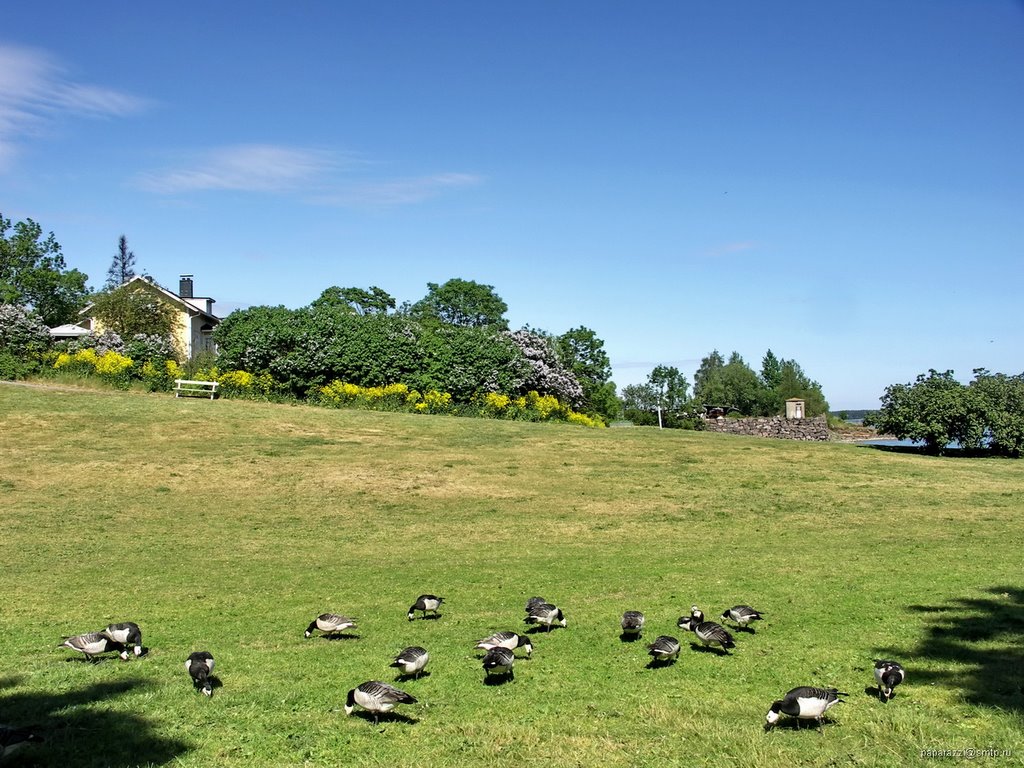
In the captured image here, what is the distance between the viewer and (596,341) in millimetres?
74750

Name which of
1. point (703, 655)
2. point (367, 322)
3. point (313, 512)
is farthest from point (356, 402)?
point (703, 655)

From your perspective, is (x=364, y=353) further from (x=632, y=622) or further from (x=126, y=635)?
(x=632, y=622)

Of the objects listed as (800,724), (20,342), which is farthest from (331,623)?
(20,342)

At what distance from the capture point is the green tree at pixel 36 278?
228 feet

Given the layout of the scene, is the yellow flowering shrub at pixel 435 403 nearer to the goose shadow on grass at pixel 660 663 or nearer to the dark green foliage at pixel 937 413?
the dark green foliage at pixel 937 413

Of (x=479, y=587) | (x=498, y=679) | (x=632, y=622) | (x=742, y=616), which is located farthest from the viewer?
(x=479, y=587)

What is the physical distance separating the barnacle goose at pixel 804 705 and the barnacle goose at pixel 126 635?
8.05 meters

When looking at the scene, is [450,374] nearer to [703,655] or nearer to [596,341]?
[596,341]

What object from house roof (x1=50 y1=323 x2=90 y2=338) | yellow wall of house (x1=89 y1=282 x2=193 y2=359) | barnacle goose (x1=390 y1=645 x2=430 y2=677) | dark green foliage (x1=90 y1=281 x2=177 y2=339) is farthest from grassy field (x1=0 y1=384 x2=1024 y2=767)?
house roof (x1=50 y1=323 x2=90 y2=338)

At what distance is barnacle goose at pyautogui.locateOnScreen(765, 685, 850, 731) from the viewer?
799cm

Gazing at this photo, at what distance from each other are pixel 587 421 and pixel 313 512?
32.0 meters

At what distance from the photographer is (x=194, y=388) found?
45906 millimetres

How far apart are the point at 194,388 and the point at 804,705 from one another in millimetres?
43053

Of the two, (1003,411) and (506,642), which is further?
(1003,411)
